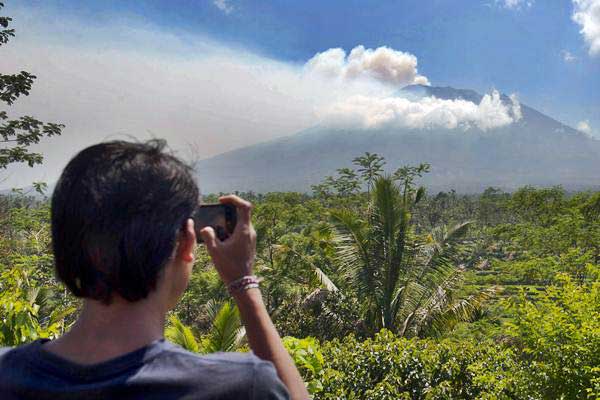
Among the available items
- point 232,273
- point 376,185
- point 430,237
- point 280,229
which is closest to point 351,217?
point 376,185

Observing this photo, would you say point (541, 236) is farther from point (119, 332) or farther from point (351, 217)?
point (119, 332)

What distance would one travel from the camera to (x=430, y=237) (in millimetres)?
10234

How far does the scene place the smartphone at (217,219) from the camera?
1.00 m

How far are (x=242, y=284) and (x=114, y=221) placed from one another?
30cm

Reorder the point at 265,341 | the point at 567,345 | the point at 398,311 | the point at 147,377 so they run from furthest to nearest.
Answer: the point at 398,311 → the point at 567,345 → the point at 265,341 → the point at 147,377

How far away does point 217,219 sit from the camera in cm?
104

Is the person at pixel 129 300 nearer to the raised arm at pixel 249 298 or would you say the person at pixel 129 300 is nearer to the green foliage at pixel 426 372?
the raised arm at pixel 249 298

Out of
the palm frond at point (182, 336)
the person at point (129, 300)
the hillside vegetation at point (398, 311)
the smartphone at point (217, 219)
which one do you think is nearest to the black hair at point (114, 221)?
the person at point (129, 300)

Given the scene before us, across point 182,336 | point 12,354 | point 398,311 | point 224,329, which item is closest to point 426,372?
point 224,329

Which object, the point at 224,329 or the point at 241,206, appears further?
the point at 224,329

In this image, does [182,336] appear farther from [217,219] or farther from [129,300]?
[129,300]

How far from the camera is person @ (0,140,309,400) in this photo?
0.76m

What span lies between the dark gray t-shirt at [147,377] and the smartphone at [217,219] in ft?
0.92

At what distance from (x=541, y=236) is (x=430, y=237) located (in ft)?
47.5
